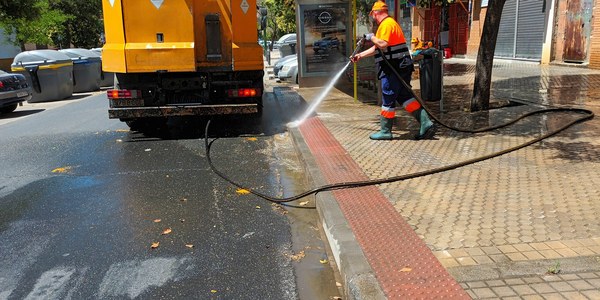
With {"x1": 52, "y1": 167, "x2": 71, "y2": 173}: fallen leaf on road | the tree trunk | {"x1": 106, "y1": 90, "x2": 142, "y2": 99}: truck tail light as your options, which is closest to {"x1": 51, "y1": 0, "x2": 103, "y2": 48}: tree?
{"x1": 106, "y1": 90, "x2": 142, "y2": 99}: truck tail light

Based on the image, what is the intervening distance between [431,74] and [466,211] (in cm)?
464

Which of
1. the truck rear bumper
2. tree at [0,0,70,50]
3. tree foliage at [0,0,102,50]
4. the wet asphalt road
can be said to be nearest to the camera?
the wet asphalt road

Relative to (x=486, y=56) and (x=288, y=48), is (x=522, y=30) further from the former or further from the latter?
(x=486, y=56)

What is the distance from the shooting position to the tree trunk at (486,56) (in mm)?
8602

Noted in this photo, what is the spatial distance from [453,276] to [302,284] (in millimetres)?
1083

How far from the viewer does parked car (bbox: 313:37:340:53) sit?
45.3ft

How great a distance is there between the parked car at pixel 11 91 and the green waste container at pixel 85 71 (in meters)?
4.99

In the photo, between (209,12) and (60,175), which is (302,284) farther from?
(209,12)

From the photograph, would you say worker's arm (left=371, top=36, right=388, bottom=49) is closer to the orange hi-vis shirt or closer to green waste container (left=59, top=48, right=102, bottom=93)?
the orange hi-vis shirt

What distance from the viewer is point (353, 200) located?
4789 millimetres

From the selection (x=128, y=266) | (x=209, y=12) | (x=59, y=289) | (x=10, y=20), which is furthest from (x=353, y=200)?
(x=10, y=20)

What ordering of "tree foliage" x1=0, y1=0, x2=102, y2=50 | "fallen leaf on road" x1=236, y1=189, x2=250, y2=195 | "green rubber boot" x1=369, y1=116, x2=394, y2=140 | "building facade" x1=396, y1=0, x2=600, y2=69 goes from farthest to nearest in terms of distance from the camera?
"tree foliage" x1=0, y1=0, x2=102, y2=50 → "building facade" x1=396, y1=0, x2=600, y2=69 → "green rubber boot" x1=369, y1=116, x2=394, y2=140 → "fallen leaf on road" x1=236, y1=189, x2=250, y2=195

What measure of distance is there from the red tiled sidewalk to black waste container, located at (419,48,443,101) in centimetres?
341

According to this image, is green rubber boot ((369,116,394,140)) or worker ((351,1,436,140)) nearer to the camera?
worker ((351,1,436,140))
